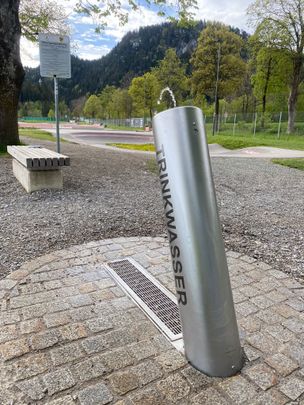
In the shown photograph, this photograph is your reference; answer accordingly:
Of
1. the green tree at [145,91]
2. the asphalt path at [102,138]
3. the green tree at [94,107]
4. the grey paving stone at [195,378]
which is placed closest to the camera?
the grey paving stone at [195,378]

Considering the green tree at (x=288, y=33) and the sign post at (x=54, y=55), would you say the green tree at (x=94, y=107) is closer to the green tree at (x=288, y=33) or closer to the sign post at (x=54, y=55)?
the green tree at (x=288, y=33)

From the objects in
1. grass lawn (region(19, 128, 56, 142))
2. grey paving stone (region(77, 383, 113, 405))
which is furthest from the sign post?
grass lawn (region(19, 128, 56, 142))

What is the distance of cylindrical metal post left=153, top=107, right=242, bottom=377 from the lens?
1549mm

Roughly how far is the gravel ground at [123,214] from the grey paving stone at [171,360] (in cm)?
157

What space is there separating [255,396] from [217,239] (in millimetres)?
771

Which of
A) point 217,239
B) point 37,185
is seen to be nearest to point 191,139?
point 217,239

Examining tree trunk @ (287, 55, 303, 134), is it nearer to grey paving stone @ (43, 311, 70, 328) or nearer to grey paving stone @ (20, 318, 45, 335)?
grey paving stone @ (43, 311, 70, 328)

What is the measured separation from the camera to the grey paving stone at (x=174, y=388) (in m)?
1.56

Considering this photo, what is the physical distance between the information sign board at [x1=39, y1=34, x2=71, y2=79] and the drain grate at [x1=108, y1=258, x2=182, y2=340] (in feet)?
16.2

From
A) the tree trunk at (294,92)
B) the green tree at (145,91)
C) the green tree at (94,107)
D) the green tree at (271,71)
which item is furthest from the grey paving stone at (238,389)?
the green tree at (94,107)

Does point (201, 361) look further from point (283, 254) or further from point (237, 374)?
point (283, 254)

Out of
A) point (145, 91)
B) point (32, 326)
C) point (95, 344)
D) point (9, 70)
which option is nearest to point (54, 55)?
point (9, 70)

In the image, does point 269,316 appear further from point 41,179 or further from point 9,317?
point 41,179

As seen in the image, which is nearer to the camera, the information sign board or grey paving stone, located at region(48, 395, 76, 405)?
grey paving stone, located at region(48, 395, 76, 405)
